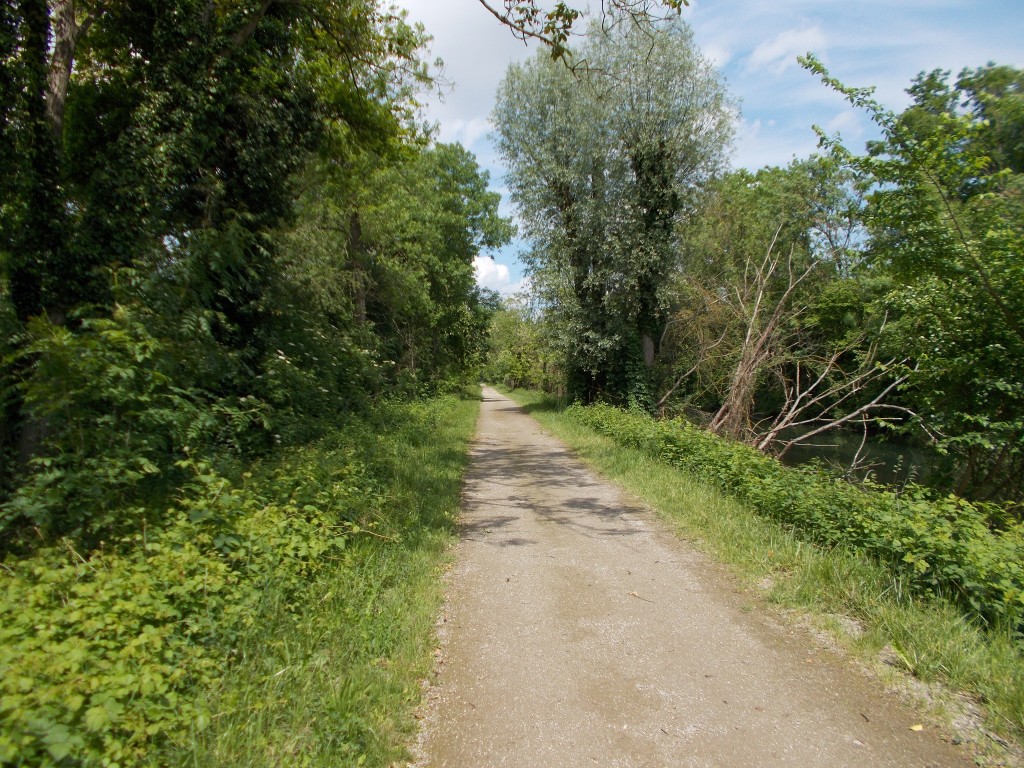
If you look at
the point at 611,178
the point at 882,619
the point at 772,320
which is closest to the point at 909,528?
the point at 882,619

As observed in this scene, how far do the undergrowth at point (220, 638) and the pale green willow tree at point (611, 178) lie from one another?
47.8ft

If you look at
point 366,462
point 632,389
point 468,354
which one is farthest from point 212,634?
point 468,354

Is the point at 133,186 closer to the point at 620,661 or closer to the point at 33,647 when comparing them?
the point at 33,647

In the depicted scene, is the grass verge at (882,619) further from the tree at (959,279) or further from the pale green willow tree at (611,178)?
the pale green willow tree at (611,178)

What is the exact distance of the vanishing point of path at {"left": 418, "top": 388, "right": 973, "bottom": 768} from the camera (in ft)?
9.43

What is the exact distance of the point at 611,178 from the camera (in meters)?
17.9

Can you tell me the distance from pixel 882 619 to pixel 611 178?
53.6 ft

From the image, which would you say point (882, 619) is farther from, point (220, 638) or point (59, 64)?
point (59, 64)

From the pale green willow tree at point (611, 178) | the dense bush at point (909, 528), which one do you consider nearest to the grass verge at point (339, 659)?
the dense bush at point (909, 528)

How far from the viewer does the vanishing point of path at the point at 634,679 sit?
2.87 metres

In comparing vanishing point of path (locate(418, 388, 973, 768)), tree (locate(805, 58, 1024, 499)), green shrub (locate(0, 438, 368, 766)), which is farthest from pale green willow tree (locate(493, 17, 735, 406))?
green shrub (locate(0, 438, 368, 766))

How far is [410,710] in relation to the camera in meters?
3.24

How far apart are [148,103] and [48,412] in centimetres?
562

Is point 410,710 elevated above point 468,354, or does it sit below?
below
